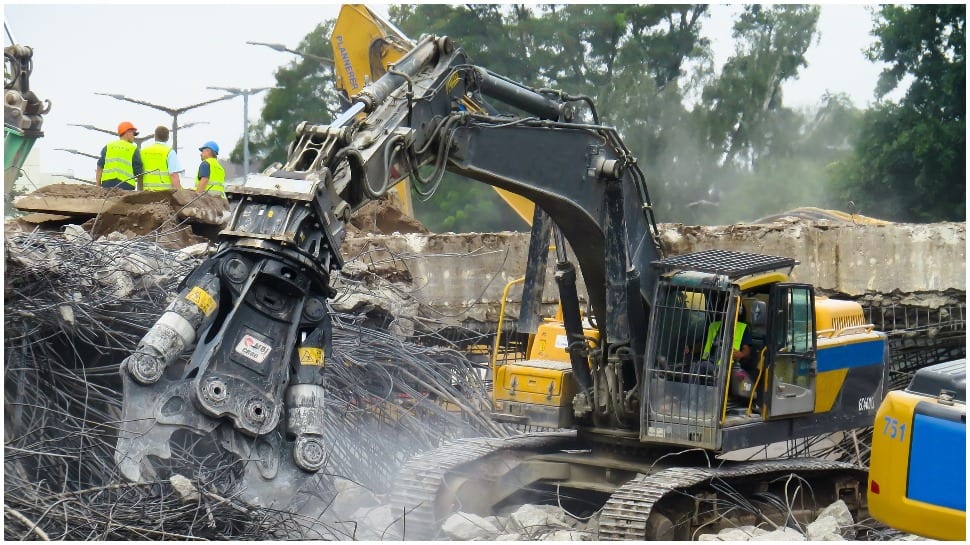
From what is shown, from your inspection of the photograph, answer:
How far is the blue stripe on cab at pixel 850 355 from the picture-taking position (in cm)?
866

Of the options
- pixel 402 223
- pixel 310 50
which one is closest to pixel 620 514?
pixel 402 223

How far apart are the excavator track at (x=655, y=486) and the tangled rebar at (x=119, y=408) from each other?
1.67 metres

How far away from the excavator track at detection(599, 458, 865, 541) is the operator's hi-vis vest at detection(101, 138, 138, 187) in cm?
748

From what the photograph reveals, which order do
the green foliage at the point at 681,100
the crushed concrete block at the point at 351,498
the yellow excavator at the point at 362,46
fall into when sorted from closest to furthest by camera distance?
the crushed concrete block at the point at 351,498
the yellow excavator at the point at 362,46
the green foliage at the point at 681,100

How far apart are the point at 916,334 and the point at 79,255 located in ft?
29.8

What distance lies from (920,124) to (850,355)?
56.4 feet

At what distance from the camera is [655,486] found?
7.83 meters

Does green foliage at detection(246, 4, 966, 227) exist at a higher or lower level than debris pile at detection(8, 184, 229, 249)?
higher

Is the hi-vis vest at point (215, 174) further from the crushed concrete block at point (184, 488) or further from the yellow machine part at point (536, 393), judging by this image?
the crushed concrete block at point (184, 488)

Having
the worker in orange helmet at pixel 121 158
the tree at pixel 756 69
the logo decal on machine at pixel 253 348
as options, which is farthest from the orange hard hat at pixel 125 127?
the tree at pixel 756 69

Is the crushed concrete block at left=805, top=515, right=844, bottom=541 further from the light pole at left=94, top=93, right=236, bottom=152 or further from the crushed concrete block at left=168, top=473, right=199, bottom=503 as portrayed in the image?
the light pole at left=94, top=93, right=236, bottom=152

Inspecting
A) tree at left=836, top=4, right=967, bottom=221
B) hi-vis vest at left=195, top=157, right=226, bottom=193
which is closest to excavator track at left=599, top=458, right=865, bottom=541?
hi-vis vest at left=195, top=157, right=226, bottom=193

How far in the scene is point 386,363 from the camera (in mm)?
10438

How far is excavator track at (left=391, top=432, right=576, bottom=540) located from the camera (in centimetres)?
812
